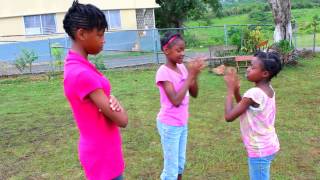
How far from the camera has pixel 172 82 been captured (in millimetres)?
3377

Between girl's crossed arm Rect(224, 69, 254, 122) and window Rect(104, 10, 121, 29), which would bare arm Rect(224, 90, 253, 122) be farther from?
window Rect(104, 10, 121, 29)

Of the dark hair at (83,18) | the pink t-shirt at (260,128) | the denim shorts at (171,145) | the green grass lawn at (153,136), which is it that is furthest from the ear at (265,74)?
the green grass lawn at (153,136)

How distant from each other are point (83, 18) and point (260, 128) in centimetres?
153

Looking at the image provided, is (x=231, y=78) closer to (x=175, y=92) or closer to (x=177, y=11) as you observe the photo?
(x=175, y=92)

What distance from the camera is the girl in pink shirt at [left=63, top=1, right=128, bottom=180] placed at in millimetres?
2061

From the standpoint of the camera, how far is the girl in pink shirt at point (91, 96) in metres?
2.06

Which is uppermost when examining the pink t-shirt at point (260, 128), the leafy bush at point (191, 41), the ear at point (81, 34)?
the ear at point (81, 34)

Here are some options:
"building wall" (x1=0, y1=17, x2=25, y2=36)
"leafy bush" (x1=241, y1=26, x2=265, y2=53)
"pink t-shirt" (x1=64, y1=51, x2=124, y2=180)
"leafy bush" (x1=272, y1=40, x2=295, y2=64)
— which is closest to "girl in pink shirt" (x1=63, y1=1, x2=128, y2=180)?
"pink t-shirt" (x1=64, y1=51, x2=124, y2=180)

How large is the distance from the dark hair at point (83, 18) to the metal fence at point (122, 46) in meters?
12.3

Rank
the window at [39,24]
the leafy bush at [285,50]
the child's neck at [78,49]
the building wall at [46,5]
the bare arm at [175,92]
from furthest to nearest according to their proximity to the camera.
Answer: the window at [39,24]
the building wall at [46,5]
the leafy bush at [285,50]
the bare arm at [175,92]
the child's neck at [78,49]

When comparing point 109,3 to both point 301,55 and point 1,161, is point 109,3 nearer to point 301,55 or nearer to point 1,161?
point 301,55

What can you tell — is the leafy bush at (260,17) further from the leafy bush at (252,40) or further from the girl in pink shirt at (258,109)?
the girl in pink shirt at (258,109)

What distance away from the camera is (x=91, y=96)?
6.77 feet

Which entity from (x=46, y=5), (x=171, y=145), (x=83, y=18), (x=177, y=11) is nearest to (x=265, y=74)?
(x=171, y=145)
